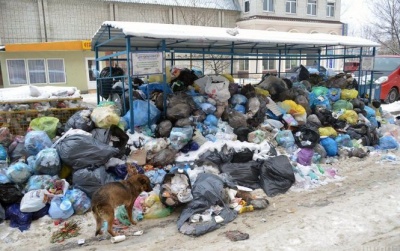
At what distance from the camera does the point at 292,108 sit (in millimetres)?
6938

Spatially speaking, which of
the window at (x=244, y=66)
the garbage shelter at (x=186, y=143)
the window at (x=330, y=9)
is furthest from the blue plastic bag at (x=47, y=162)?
the window at (x=330, y=9)

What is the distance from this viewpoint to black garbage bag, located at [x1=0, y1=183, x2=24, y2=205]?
390cm

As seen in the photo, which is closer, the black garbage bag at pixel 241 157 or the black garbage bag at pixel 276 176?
the black garbage bag at pixel 276 176

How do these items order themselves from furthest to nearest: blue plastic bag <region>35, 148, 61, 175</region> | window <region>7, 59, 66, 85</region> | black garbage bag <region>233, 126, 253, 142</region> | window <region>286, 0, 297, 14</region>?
window <region>286, 0, 297, 14</region>
window <region>7, 59, 66, 85</region>
black garbage bag <region>233, 126, 253, 142</region>
blue plastic bag <region>35, 148, 61, 175</region>

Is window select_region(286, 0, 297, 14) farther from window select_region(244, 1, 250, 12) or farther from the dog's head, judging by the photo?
the dog's head

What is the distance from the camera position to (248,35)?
21.2ft

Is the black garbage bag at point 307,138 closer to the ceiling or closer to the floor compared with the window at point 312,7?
closer to the floor

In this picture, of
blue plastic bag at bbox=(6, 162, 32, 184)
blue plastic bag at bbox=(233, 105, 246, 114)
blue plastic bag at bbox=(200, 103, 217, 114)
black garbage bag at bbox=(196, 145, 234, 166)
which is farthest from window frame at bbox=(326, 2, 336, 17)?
blue plastic bag at bbox=(6, 162, 32, 184)

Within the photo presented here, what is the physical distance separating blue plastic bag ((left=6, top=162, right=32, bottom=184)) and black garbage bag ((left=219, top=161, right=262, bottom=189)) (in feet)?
8.79

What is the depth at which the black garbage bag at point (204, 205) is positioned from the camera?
3562mm

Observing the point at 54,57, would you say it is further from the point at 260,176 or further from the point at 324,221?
the point at 324,221

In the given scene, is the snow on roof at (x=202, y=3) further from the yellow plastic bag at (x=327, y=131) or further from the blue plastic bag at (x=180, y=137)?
the blue plastic bag at (x=180, y=137)

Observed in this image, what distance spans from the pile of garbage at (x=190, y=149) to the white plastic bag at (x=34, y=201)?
0.01m

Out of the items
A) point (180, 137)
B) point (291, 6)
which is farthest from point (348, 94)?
point (291, 6)
